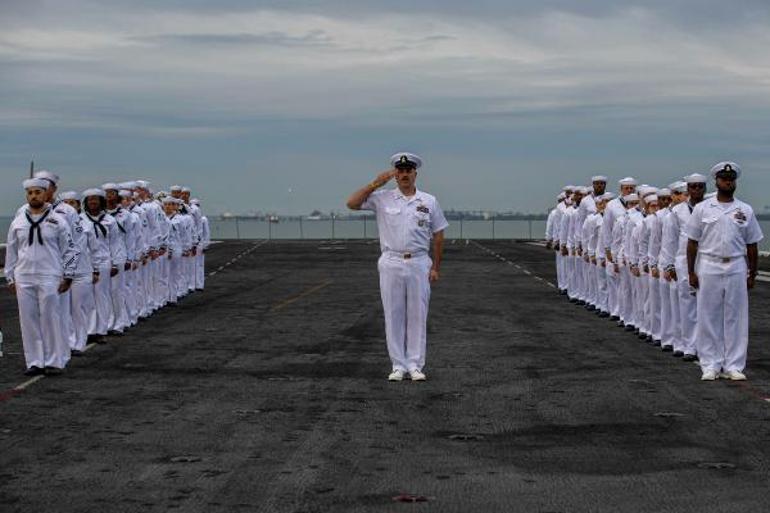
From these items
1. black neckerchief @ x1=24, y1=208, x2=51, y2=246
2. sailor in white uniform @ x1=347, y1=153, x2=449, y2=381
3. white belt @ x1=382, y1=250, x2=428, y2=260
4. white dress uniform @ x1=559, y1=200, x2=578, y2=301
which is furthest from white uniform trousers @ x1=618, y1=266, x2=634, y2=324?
black neckerchief @ x1=24, y1=208, x2=51, y2=246

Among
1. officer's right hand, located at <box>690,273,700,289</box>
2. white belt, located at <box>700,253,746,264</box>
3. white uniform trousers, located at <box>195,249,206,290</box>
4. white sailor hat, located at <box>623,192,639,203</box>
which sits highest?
white sailor hat, located at <box>623,192,639,203</box>

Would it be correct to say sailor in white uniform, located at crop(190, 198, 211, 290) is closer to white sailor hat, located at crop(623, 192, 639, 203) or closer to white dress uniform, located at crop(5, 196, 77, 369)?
white sailor hat, located at crop(623, 192, 639, 203)

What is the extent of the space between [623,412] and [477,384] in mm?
2405

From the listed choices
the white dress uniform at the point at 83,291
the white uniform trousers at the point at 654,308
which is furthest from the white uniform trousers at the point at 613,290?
the white dress uniform at the point at 83,291

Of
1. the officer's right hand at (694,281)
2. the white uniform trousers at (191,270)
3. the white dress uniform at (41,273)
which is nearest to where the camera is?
the officer's right hand at (694,281)

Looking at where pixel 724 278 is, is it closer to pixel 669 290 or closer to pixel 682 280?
pixel 682 280

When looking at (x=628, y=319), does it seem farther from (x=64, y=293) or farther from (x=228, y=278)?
(x=228, y=278)

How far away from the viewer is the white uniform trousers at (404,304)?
1525 centimetres

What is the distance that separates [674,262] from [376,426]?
7.53 m

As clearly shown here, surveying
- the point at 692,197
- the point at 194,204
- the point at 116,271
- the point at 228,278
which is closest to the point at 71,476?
the point at 692,197

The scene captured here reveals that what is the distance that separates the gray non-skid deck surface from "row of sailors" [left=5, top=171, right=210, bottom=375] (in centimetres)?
58

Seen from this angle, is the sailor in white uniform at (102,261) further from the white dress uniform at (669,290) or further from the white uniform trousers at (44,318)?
the white dress uniform at (669,290)

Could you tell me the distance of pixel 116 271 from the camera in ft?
71.8

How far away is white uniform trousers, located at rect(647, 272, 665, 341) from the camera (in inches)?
779
